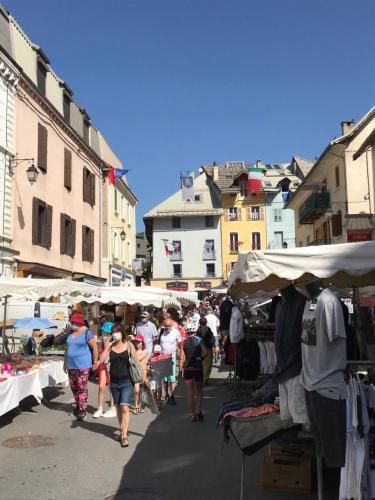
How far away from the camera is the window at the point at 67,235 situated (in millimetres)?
24484

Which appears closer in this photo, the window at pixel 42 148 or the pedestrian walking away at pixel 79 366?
the pedestrian walking away at pixel 79 366

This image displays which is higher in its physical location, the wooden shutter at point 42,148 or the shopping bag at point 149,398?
the wooden shutter at point 42,148

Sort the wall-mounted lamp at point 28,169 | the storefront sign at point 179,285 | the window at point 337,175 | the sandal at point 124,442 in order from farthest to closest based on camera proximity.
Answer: the storefront sign at point 179,285 < the window at point 337,175 < the wall-mounted lamp at point 28,169 < the sandal at point 124,442

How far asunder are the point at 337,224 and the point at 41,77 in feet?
52.8

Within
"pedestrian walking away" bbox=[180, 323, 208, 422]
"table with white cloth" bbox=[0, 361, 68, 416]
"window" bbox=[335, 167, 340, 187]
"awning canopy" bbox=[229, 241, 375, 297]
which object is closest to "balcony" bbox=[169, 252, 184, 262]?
"window" bbox=[335, 167, 340, 187]

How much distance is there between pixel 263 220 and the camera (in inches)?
2180

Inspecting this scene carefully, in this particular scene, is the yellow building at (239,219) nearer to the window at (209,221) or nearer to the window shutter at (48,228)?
the window at (209,221)

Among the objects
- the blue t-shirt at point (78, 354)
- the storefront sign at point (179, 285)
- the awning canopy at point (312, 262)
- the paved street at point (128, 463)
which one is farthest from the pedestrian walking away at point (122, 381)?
the storefront sign at point (179, 285)

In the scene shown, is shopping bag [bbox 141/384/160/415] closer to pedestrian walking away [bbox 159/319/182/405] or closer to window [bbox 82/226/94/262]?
pedestrian walking away [bbox 159/319/182/405]

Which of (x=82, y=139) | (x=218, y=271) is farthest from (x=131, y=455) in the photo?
(x=218, y=271)

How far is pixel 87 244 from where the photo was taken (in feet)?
93.9

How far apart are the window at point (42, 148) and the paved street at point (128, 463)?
15.0 m

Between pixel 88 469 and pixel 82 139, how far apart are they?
2344 cm

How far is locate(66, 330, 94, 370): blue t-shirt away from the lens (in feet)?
29.5
